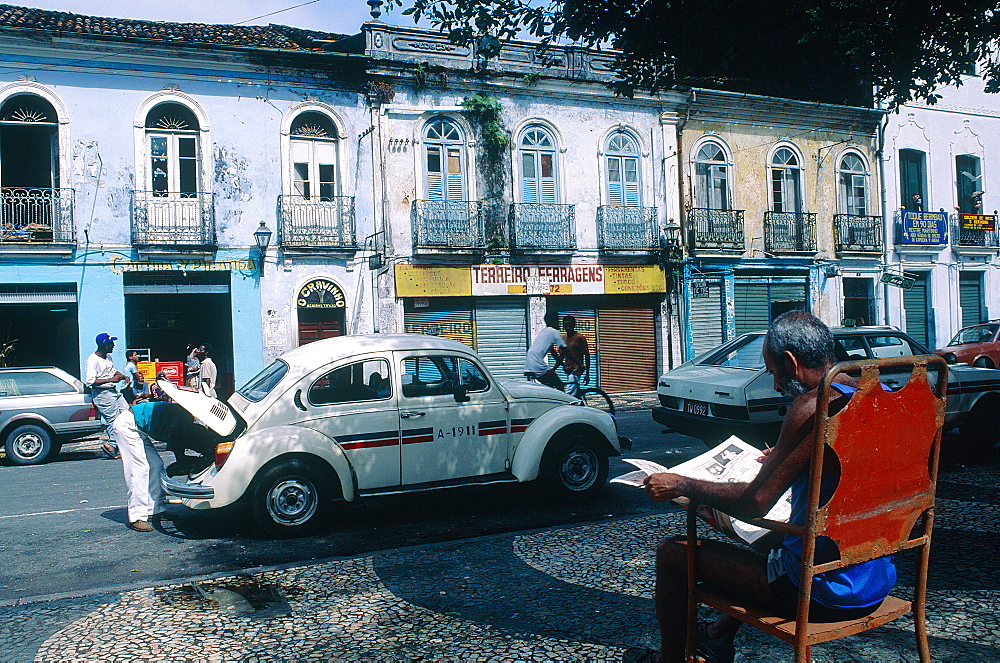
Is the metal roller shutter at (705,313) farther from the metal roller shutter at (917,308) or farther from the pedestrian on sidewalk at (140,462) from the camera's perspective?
the pedestrian on sidewalk at (140,462)

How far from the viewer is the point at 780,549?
292cm

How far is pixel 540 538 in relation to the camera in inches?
245

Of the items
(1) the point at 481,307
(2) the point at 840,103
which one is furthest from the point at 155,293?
(2) the point at 840,103

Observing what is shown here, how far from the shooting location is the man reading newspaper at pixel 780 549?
9.27 ft

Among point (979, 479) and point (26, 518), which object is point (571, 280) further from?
point (26, 518)

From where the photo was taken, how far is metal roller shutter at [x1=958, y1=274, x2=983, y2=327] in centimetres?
2844

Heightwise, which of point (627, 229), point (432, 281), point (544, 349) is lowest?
point (544, 349)

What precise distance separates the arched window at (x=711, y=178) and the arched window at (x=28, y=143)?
56.1ft

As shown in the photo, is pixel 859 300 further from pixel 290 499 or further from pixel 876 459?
pixel 876 459

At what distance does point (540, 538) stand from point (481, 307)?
51.8 feet

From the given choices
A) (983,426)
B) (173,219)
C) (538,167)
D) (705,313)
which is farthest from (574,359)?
(705,313)

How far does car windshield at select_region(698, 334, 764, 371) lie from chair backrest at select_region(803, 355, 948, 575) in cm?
703

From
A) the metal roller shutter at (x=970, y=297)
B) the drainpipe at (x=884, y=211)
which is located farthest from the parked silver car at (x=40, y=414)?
the metal roller shutter at (x=970, y=297)

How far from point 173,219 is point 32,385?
6.67 metres
